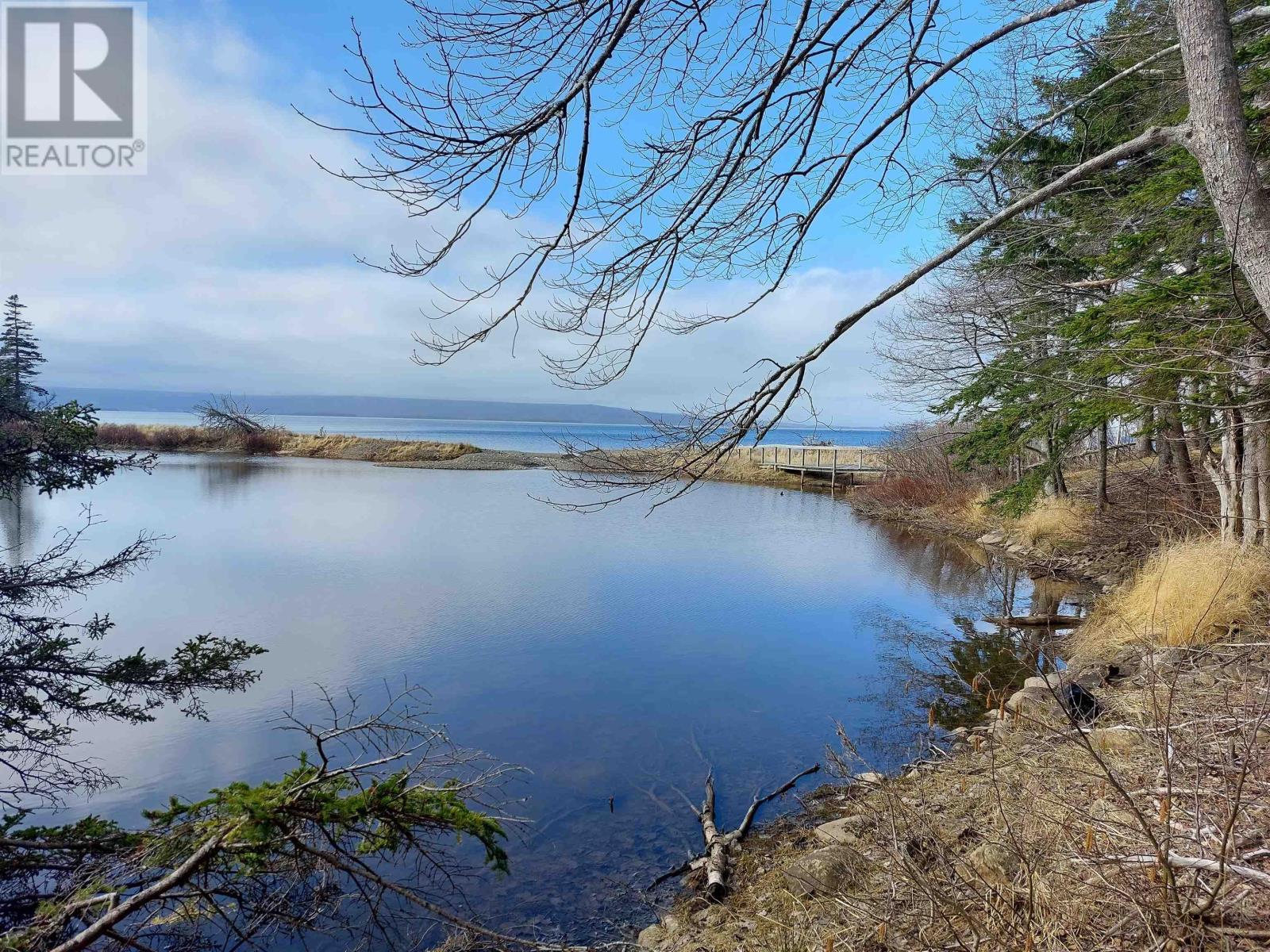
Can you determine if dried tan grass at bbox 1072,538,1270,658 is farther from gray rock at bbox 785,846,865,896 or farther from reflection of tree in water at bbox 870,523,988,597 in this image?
reflection of tree in water at bbox 870,523,988,597

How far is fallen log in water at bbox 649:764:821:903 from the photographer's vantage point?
4.20 metres

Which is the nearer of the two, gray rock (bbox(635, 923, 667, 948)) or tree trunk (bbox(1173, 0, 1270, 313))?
tree trunk (bbox(1173, 0, 1270, 313))

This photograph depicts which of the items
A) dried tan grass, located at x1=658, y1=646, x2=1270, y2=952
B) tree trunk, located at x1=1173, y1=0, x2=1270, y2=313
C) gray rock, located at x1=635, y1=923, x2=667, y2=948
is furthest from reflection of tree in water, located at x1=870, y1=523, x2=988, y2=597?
tree trunk, located at x1=1173, y1=0, x2=1270, y2=313

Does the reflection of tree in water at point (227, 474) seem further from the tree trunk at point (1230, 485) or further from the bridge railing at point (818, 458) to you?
the tree trunk at point (1230, 485)

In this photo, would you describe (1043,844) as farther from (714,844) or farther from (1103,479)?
(1103,479)

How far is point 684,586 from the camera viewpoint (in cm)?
1302

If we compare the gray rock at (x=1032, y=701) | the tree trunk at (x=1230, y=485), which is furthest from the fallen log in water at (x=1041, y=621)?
the gray rock at (x=1032, y=701)

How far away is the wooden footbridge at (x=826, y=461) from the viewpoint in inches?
1244

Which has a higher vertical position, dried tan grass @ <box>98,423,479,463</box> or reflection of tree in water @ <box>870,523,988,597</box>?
dried tan grass @ <box>98,423,479,463</box>

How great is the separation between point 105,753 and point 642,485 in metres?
6.40

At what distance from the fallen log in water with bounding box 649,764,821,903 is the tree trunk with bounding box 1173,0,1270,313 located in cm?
393

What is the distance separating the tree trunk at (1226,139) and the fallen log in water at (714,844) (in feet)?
12.9

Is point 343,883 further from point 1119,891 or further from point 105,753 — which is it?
point 1119,891

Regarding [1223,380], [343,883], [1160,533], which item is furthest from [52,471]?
[1160,533]
